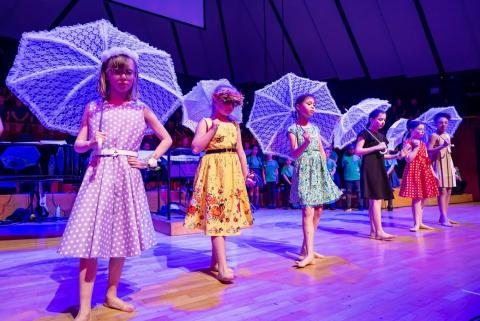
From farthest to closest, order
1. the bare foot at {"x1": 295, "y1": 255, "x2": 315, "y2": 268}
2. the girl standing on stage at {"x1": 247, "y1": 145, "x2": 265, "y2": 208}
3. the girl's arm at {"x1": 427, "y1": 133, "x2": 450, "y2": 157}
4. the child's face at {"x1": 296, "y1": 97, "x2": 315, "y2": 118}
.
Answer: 1. the girl standing on stage at {"x1": 247, "y1": 145, "x2": 265, "y2": 208}
2. the girl's arm at {"x1": 427, "y1": 133, "x2": 450, "y2": 157}
3. the child's face at {"x1": 296, "y1": 97, "x2": 315, "y2": 118}
4. the bare foot at {"x1": 295, "y1": 255, "x2": 315, "y2": 268}

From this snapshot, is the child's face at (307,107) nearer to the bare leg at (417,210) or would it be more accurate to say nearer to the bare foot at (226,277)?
the bare foot at (226,277)

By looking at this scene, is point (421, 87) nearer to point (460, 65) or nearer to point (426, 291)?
point (460, 65)

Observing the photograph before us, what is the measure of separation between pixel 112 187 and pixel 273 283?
4.50 ft

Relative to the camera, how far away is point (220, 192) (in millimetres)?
2898

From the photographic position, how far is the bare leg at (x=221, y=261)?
2781 mm

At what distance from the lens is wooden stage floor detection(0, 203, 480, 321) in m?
2.19

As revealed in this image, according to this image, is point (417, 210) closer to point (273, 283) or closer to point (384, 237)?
point (384, 237)

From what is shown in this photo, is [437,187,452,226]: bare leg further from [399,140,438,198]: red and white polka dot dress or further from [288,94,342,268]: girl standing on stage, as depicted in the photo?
[288,94,342,268]: girl standing on stage

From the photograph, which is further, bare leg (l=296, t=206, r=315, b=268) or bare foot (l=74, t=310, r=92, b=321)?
bare leg (l=296, t=206, r=315, b=268)

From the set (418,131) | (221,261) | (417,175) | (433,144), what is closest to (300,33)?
(433,144)

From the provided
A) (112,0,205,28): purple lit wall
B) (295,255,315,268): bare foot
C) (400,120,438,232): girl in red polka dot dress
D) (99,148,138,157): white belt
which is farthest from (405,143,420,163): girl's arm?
(112,0,205,28): purple lit wall

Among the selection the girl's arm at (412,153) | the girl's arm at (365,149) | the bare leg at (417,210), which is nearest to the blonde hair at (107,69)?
the girl's arm at (365,149)

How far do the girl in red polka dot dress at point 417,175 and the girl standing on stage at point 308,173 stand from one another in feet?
7.32

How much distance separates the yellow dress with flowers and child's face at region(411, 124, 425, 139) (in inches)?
130
